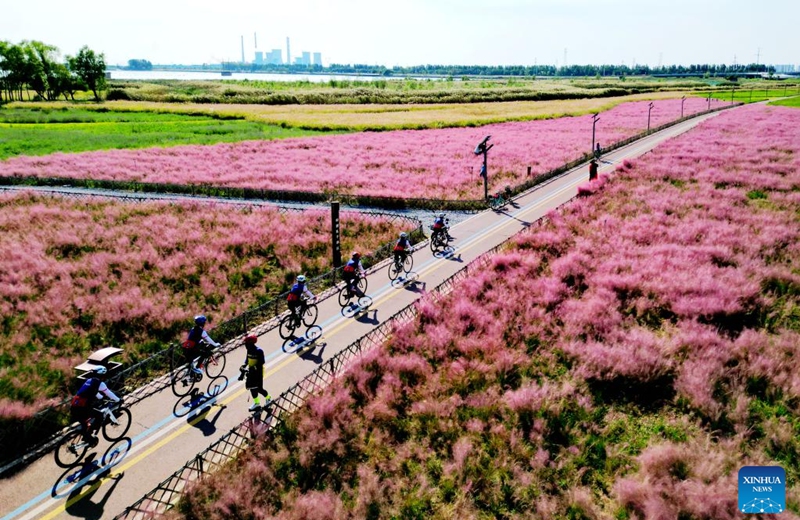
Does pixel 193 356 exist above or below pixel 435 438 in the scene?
above

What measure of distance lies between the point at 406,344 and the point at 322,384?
2.95 m

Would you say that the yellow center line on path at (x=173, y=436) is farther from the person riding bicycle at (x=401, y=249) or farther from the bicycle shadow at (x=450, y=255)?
the person riding bicycle at (x=401, y=249)

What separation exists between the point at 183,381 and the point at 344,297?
6.18m

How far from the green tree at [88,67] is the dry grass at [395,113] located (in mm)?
28836

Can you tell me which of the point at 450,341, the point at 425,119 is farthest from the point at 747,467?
the point at 425,119

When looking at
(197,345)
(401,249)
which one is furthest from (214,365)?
(401,249)

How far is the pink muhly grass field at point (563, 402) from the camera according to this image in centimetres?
909

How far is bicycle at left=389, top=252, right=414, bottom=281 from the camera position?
19.4 m

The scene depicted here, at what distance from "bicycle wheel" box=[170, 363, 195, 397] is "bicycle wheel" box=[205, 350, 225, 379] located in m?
0.47

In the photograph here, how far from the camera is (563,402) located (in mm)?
11695

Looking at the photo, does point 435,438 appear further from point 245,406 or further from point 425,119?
point 425,119

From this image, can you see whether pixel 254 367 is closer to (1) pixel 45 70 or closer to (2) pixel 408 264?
(2) pixel 408 264

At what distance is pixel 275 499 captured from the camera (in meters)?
9.07

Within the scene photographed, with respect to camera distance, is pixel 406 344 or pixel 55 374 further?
pixel 406 344
